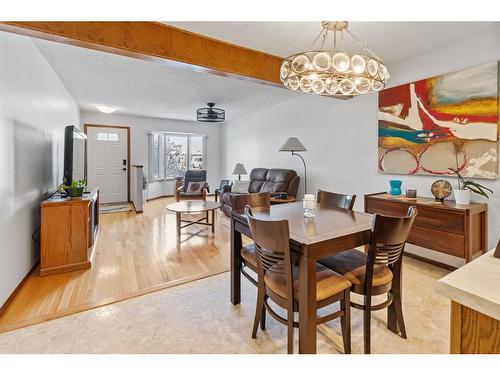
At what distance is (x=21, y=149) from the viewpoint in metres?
2.37

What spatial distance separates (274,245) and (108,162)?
648cm

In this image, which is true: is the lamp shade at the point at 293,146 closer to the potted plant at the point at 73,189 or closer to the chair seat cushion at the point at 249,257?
the chair seat cushion at the point at 249,257

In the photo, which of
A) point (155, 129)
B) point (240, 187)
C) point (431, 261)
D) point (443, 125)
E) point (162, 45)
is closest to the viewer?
point (162, 45)

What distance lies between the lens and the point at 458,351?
2.33 feet

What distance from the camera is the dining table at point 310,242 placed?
1.35m

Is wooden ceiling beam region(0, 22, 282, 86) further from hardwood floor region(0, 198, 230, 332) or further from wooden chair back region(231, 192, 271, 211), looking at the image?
hardwood floor region(0, 198, 230, 332)

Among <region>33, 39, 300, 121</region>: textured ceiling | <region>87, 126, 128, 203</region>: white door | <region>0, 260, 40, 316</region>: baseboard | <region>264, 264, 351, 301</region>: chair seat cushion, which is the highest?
<region>33, 39, 300, 121</region>: textured ceiling

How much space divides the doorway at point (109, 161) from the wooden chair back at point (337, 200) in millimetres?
5798

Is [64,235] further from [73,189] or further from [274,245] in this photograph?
[274,245]

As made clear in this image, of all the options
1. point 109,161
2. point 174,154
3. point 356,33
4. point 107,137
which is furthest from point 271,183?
point 107,137

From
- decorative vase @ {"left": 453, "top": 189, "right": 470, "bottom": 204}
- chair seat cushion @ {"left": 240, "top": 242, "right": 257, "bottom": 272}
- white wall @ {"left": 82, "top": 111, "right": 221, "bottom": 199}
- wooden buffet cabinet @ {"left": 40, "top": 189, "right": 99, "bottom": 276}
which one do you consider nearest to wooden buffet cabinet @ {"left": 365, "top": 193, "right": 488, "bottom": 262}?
decorative vase @ {"left": 453, "top": 189, "right": 470, "bottom": 204}

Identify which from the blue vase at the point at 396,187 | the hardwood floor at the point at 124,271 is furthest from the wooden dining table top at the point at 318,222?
the blue vase at the point at 396,187

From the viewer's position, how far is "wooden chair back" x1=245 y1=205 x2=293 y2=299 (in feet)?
4.47

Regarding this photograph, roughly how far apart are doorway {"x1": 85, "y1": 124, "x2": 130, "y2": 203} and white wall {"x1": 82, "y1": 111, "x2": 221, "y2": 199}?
0.15 meters
